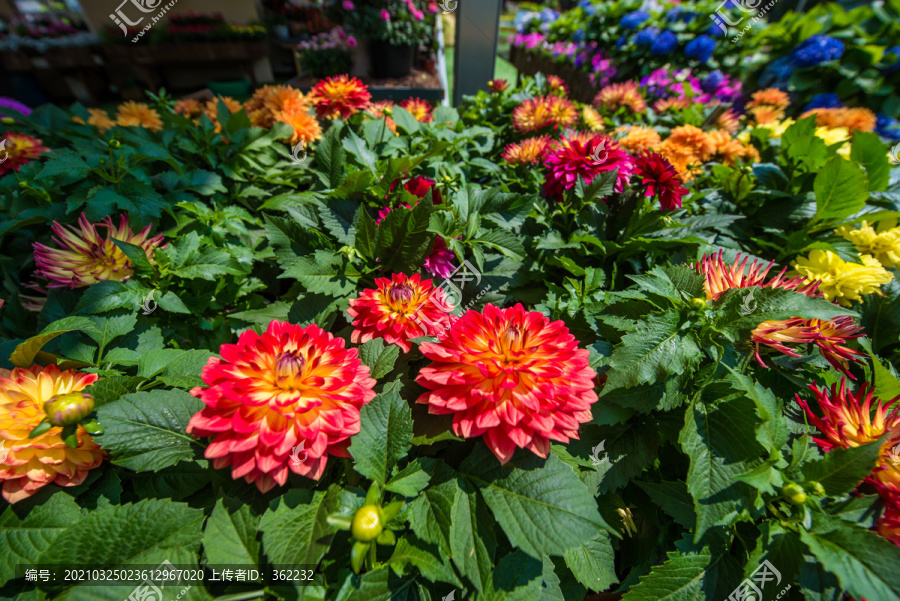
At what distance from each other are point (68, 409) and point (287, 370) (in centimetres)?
41

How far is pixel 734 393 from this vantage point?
858 millimetres

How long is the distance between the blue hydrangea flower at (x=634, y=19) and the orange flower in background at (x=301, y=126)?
3616mm

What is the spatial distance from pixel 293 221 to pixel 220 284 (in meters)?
0.33

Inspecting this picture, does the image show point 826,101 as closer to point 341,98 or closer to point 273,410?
point 341,98

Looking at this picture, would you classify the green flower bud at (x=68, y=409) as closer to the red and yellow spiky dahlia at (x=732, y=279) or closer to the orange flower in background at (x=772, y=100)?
the red and yellow spiky dahlia at (x=732, y=279)

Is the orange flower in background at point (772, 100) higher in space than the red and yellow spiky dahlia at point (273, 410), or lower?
higher

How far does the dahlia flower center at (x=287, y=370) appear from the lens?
74cm

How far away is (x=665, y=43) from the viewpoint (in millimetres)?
3229

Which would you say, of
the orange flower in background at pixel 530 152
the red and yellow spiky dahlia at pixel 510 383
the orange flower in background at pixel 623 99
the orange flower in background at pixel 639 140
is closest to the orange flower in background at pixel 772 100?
the orange flower in background at pixel 623 99

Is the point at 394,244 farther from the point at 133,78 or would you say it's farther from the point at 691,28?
the point at 133,78

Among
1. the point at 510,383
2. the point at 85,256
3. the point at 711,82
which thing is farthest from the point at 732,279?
the point at 711,82

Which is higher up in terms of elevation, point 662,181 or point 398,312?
point 662,181

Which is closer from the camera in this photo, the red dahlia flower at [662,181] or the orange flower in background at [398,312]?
the orange flower in background at [398,312]

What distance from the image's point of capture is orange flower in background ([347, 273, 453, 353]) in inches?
37.9
